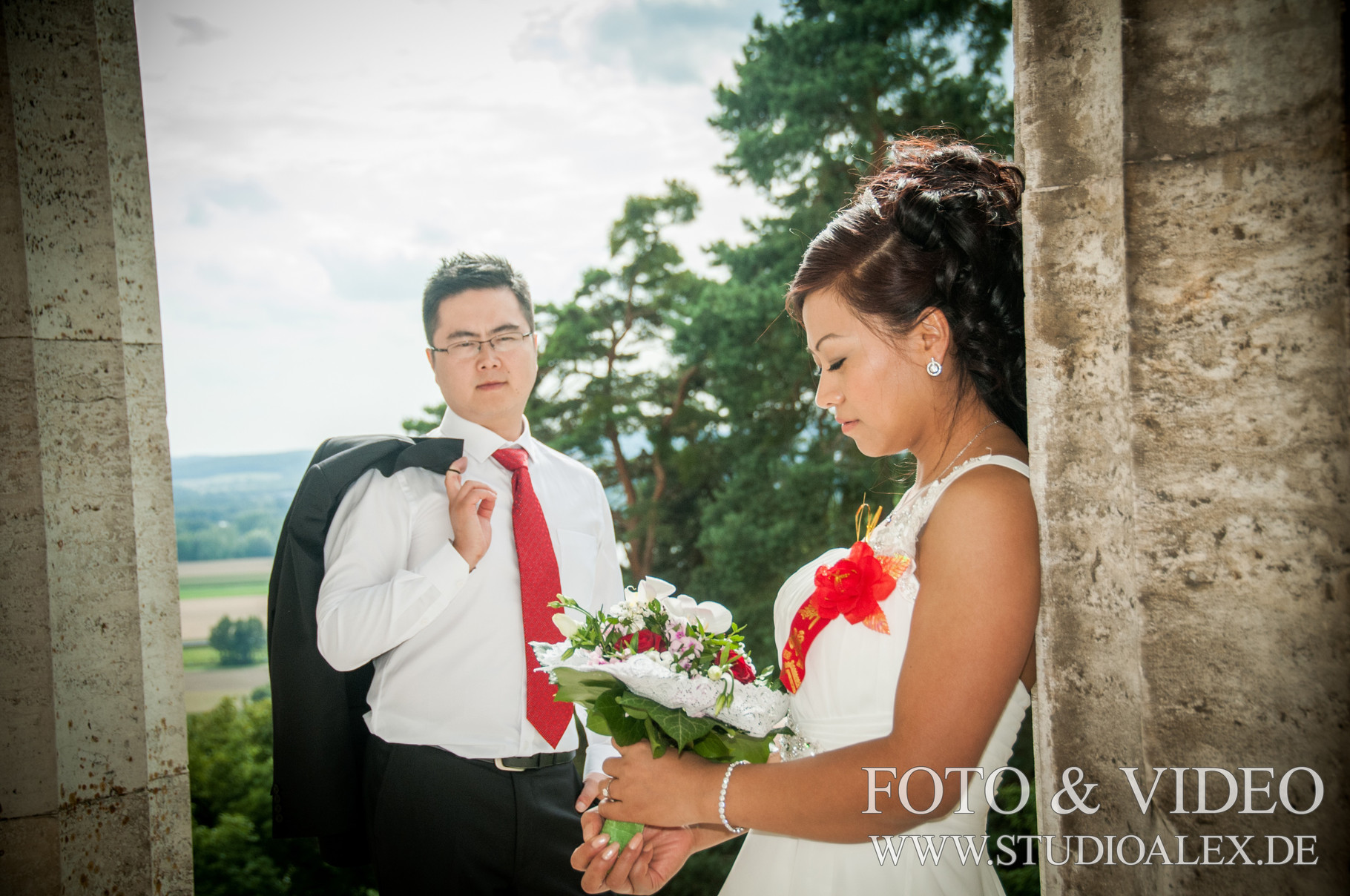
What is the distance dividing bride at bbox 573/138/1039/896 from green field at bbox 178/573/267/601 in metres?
8.91

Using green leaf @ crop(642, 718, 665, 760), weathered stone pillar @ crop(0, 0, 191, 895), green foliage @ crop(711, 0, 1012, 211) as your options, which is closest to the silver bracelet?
green leaf @ crop(642, 718, 665, 760)

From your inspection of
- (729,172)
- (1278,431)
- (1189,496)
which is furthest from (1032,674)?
(729,172)

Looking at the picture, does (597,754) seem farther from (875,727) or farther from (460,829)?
(875,727)

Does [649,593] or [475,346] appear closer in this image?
[649,593]

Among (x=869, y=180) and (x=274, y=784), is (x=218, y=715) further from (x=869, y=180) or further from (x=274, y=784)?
(x=869, y=180)

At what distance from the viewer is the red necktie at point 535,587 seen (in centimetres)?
251

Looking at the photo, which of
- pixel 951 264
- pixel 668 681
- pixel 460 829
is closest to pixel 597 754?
pixel 460 829

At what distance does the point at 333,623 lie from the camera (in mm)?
2385

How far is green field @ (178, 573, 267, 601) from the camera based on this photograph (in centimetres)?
989

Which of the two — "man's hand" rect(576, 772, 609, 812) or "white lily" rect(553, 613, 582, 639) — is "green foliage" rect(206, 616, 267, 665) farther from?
"white lily" rect(553, 613, 582, 639)

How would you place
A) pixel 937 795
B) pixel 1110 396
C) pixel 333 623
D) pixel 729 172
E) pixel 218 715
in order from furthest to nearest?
pixel 218 715 < pixel 729 172 < pixel 333 623 < pixel 937 795 < pixel 1110 396

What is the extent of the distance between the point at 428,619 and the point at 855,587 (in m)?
1.33

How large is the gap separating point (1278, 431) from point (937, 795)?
85 centimetres

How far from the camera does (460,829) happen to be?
2.44 m
